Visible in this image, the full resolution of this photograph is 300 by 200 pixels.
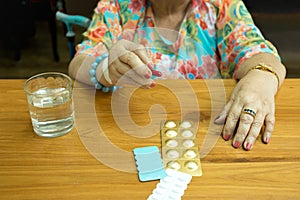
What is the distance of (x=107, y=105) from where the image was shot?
104 centimetres

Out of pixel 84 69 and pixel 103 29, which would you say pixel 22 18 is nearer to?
pixel 103 29

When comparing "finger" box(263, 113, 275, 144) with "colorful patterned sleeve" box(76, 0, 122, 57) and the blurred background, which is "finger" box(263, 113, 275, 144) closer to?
"colorful patterned sleeve" box(76, 0, 122, 57)

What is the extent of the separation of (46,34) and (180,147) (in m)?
2.76

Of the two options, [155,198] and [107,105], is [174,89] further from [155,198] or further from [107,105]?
[155,198]

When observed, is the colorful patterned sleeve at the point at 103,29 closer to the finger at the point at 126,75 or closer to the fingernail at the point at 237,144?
the finger at the point at 126,75

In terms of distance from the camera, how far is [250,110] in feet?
3.17

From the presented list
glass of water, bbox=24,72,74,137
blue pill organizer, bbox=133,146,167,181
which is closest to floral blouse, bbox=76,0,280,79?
glass of water, bbox=24,72,74,137

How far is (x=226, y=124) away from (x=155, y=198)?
0.28m

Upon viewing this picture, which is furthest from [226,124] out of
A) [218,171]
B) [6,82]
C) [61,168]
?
[6,82]

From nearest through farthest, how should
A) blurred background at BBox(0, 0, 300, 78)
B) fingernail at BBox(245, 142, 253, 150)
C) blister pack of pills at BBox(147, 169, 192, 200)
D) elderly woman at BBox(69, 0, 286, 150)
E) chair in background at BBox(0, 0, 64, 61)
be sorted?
blister pack of pills at BBox(147, 169, 192, 200) < fingernail at BBox(245, 142, 253, 150) < elderly woman at BBox(69, 0, 286, 150) < blurred background at BBox(0, 0, 300, 78) < chair in background at BBox(0, 0, 64, 61)

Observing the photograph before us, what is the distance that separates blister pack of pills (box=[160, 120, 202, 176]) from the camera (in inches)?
32.7

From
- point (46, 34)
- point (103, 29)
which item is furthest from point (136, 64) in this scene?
point (46, 34)

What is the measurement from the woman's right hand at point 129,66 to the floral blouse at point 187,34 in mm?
260

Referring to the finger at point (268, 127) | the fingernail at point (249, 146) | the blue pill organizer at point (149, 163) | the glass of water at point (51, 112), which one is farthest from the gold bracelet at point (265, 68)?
the glass of water at point (51, 112)
